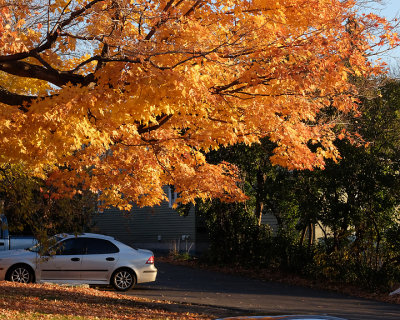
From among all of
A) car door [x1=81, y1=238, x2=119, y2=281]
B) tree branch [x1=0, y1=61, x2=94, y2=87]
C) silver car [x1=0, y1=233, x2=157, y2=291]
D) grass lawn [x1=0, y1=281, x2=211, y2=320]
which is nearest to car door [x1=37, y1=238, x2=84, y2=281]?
silver car [x1=0, y1=233, x2=157, y2=291]

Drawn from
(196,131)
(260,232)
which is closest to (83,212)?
(196,131)

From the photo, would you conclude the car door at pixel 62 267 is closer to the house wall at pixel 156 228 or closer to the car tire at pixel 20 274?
the car tire at pixel 20 274

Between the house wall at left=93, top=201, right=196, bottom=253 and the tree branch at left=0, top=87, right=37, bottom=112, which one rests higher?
the tree branch at left=0, top=87, right=37, bottom=112

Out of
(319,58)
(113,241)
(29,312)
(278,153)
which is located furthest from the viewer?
(113,241)

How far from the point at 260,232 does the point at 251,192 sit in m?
1.77

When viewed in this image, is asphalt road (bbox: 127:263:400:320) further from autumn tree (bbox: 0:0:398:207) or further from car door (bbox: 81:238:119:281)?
autumn tree (bbox: 0:0:398:207)

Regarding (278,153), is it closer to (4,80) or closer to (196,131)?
(196,131)

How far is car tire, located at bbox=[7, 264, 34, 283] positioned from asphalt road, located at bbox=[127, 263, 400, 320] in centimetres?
278

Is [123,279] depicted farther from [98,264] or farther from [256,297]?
[256,297]

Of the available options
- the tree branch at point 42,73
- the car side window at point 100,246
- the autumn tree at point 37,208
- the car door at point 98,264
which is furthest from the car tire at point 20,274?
the tree branch at point 42,73

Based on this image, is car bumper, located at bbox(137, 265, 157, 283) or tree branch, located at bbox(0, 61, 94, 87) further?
car bumper, located at bbox(137, 265, 157, 283)

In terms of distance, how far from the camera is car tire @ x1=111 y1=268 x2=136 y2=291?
15.4m

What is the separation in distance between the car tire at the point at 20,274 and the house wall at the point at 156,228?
11.1m

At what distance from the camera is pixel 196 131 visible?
35.3 ft
